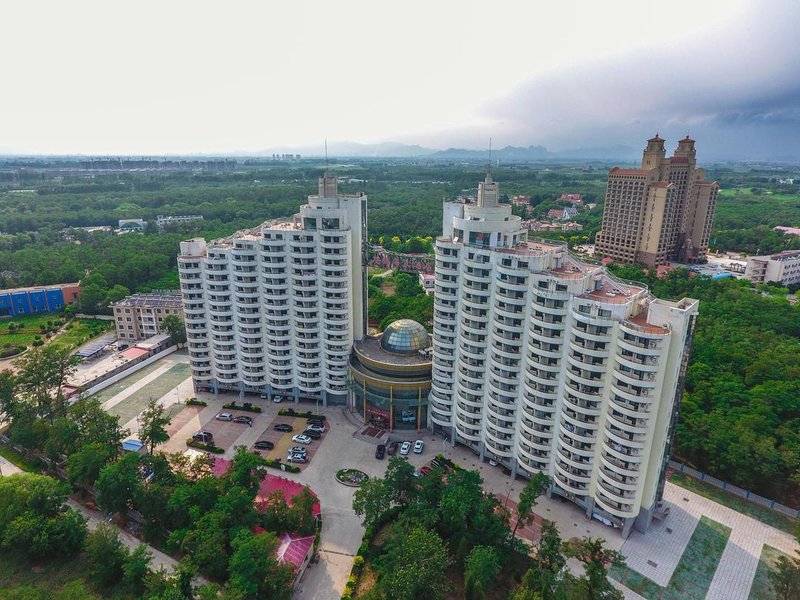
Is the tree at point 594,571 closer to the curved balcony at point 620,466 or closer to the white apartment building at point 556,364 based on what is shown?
the curved balcony at point 620,466

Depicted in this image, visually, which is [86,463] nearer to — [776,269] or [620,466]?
[620,466]

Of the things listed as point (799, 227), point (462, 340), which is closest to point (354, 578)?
point (462, 340)

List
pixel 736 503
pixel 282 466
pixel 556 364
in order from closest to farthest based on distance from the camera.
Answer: pixel 556 364, pixel 736 503, pixel 282 466

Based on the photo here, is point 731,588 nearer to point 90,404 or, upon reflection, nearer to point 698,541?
point 698,541

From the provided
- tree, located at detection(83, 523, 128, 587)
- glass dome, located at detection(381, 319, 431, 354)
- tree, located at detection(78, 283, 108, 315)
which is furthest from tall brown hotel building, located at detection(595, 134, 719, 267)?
tree, located at detection(83, 523, 128, 587)

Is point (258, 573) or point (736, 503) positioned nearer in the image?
point (258, 573)

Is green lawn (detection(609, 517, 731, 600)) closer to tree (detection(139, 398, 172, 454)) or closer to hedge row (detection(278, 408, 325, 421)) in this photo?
hedge row (detection(278, 408, 325, 421))

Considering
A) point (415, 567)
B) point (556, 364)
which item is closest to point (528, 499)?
point (415, 567)
